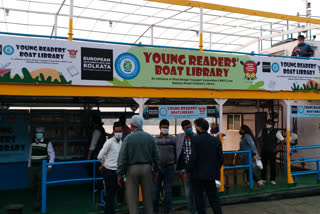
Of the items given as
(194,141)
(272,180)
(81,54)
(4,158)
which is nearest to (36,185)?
(4,158)

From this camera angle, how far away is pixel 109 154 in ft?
18.0

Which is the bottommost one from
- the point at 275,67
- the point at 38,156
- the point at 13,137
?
the point at 38,156

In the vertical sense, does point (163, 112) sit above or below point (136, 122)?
above

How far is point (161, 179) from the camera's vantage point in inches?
234

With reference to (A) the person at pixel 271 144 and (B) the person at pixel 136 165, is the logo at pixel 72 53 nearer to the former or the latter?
(B) the person at pixel 136 165

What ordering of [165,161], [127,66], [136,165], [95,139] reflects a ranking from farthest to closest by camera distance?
[95,139], [127,66], [165,161], [136,165]

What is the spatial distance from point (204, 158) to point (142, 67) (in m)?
2.76

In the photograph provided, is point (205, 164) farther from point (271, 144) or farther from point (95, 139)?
point (271, 144)

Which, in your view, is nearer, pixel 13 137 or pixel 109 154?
pixel 109 154

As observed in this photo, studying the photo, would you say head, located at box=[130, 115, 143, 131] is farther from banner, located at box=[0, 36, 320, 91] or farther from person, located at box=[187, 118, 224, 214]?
banner, located at box=[0, 36, 320, 91]

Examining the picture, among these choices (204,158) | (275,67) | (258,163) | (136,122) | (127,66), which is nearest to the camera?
(136,122)

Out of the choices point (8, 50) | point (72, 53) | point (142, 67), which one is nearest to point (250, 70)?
point (142, 67)

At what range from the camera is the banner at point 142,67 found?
5.85 m

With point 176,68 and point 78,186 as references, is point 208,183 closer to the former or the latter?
point 176,68
